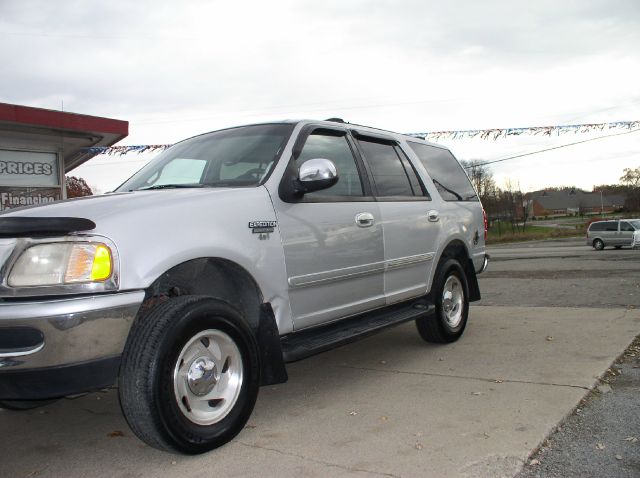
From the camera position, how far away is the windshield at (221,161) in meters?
3.94

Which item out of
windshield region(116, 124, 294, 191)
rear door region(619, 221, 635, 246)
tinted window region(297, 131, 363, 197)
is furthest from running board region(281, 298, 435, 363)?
rear door region(619, 221, 635, 246)

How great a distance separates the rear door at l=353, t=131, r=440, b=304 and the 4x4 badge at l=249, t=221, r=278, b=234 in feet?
4.22

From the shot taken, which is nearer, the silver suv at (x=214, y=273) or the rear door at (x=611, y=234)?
the silver suv at (x=214, y=273)

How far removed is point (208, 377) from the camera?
3.15 meters

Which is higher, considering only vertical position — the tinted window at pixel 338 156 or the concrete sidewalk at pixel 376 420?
the tinted window at pixel 338 156

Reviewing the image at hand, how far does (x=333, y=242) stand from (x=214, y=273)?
89 centimetres

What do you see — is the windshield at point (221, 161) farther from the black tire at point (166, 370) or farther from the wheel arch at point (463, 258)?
the wheel arch at point (463, 258)

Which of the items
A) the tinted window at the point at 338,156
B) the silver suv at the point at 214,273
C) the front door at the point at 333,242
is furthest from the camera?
the tinted window at the point at 338,156

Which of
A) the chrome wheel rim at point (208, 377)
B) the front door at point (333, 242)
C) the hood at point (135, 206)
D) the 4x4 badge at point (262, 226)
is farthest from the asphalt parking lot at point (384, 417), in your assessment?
the hood at point (135, 206)

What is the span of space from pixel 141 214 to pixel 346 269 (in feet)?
5.37

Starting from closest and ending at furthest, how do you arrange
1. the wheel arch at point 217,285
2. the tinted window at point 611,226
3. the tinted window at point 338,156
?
the wheel arch at point 217,285, the tinted window at point 338,156, the tinted window at point 611,226

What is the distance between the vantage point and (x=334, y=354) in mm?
5633

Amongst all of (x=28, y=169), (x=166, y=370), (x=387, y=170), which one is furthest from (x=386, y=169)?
(x=28, y=169)

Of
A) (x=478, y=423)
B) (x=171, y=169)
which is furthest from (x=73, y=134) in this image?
(x=478, y=423)
